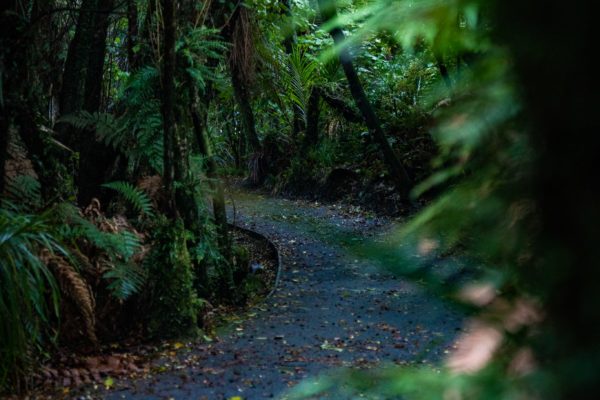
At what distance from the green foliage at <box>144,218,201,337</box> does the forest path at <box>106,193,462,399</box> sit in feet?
0.96

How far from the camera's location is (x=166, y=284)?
5.50 m

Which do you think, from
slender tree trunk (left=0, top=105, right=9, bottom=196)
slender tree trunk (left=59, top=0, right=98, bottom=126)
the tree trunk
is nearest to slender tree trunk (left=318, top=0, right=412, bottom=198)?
slender tree trunk (left=59, top=0, right=98, bottom=126)

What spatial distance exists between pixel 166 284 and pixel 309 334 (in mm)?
1453

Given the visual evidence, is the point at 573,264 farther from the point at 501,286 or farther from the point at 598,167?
the point at 501,286

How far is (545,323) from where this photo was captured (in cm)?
62

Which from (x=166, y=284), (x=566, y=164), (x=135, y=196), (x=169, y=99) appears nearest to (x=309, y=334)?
(x=166, y=284)

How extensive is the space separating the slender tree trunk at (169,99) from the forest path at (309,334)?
4.54ft

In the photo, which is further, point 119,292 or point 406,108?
point 406,108

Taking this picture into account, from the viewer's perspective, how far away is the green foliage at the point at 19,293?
12.3 ft

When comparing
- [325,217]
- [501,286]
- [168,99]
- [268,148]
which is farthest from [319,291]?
[268,148]

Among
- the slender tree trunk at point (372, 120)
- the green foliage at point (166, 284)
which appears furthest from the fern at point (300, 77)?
the green foliage at point (166, 284)

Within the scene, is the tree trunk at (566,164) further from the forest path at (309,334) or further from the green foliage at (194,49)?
the green foliage at (194,49)

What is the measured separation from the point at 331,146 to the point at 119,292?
1054cm

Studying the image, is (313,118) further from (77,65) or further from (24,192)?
(24,192)
